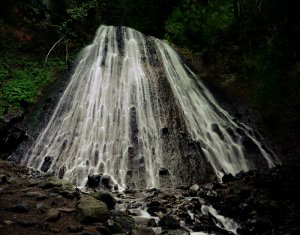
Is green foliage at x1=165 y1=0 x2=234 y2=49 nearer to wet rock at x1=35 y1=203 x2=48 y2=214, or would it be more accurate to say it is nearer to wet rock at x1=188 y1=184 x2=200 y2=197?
wet rock at x1=188 y1=184 x2=200 y2=197

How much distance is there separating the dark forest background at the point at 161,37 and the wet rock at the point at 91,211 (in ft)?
22.4

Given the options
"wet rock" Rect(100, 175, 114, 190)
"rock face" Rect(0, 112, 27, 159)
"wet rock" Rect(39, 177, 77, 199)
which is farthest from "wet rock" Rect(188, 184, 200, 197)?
"rock face" Rect(0, 112, 27, 159)

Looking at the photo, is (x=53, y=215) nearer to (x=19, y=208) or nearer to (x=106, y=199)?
(x=19, y=208)

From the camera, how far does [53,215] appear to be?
7.33 m

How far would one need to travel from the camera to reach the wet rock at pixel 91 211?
7398mm

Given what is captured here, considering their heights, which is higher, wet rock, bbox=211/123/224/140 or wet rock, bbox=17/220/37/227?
wet rock, bbox=211/123/224/140

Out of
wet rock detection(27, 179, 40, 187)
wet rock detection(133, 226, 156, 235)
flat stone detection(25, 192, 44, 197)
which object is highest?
wet rock detection(27, 179, 40, 187)

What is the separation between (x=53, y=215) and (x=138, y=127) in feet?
24.4

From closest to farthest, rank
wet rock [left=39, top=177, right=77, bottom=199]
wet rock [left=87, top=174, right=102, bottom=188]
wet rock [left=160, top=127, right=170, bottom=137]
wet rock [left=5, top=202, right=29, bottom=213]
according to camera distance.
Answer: wet rock [left=5, top=202, right=29, bottom=213] < wet rock [left=39, top=177, right=77, bottom=199] < wet rock [left=87, top=174, right=102, bottom=188] < wet rock [left=160, top=127, right=170, bottom=137]

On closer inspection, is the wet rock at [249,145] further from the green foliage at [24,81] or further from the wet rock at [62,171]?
the green foliage at [24,81]

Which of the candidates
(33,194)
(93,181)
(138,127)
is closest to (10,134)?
(93,181)

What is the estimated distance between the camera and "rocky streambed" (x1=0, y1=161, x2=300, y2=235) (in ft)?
23.7

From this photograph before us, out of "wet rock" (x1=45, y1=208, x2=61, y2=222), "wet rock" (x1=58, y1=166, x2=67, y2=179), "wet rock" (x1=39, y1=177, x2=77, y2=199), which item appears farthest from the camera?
"wet rock" (x1=58, y1=166, x2=67, y2=179)

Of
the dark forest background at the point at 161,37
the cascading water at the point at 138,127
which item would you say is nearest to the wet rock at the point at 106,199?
the cascading water at the point at 138,127
